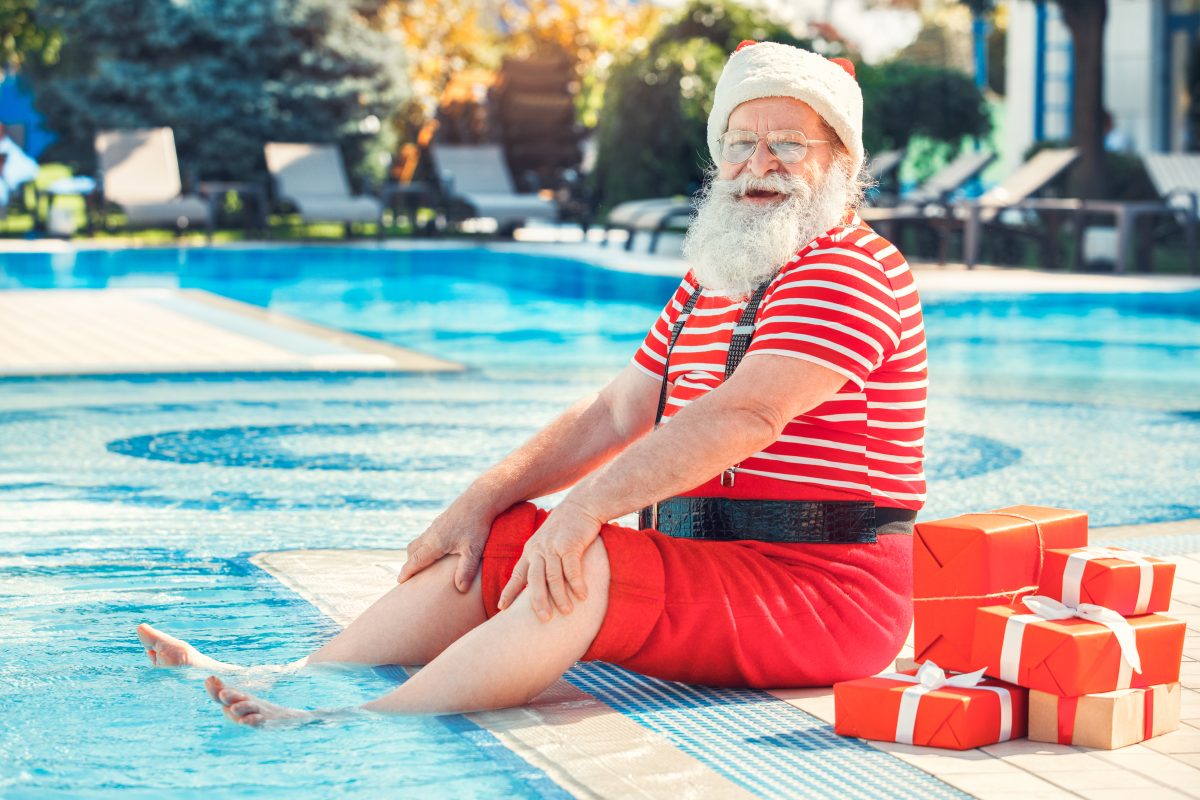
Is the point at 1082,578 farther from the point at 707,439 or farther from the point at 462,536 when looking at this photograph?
the point at 462,536

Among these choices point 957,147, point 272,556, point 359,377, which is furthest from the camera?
point 957,147

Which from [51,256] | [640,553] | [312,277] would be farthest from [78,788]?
[51,256]

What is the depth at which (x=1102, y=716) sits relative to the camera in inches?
107

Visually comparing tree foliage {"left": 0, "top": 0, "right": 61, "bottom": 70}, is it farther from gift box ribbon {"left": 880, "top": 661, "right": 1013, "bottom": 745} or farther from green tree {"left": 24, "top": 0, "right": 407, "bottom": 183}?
gift box ribbon {"left": 880, "top": 661, "right": 1013, "bottom": 745}

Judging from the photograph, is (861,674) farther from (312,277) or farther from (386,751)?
(312,277)

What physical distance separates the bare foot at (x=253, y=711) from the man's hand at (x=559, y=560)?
0.41 m

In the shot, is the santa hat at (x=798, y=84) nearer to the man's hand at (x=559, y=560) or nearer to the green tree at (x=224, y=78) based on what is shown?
the man's hand at (x=559, y=560)

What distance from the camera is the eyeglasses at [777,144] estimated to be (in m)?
3.05

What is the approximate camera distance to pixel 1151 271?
1467 cm

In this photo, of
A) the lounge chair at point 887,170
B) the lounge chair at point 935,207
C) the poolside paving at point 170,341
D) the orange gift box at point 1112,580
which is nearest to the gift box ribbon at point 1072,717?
the orange gift box at point 1112,580

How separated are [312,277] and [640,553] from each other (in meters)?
12.9

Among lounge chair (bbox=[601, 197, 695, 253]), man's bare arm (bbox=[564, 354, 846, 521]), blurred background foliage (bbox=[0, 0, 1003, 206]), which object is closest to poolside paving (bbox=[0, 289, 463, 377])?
lounge chair (bbox=[601, 197, 695, 253])

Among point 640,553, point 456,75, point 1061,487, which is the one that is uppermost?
point 456,75

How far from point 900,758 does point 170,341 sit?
24.1 ft
